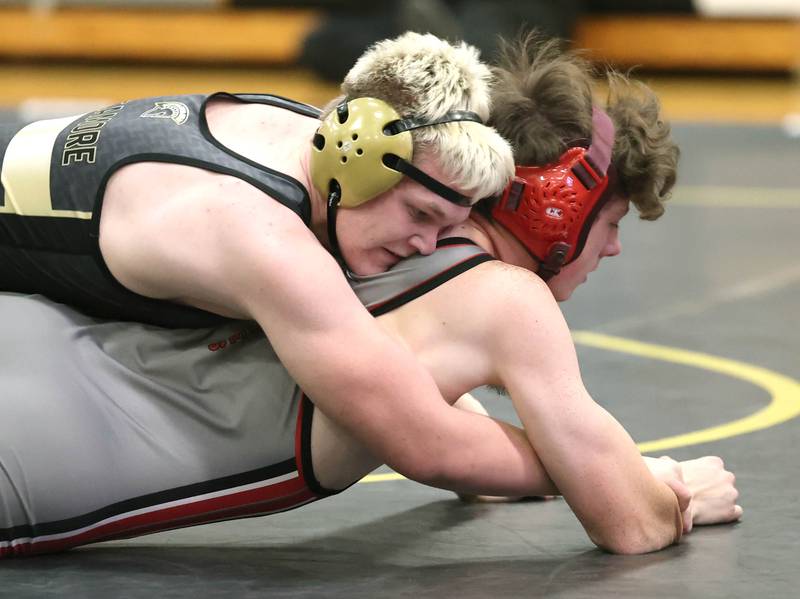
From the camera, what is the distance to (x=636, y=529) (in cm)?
313

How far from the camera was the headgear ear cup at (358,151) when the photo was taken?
119 inches

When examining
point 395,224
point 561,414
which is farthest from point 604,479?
point 395,224

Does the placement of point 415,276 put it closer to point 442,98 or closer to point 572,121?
point 442,98

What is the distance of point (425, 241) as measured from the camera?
3.11 meters

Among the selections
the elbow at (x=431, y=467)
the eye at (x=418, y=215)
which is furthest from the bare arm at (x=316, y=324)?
the eye at (x=418, y=215)

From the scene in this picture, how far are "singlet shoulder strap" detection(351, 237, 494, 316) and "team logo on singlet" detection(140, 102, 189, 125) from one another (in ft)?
1.66

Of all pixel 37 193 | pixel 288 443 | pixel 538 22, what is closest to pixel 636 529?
pixel 288 443

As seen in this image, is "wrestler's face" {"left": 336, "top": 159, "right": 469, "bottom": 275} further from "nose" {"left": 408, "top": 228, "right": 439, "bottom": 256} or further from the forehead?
the forehead

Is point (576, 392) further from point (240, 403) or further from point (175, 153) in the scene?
point (175, 153)

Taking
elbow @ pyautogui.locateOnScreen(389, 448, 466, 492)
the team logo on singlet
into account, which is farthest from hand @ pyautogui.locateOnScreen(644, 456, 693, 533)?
the team logo on singlet

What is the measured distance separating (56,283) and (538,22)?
31.1 ft

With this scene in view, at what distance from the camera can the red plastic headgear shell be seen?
3256 millimetres

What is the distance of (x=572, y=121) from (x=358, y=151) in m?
0.53

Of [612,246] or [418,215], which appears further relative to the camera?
[612,246]
